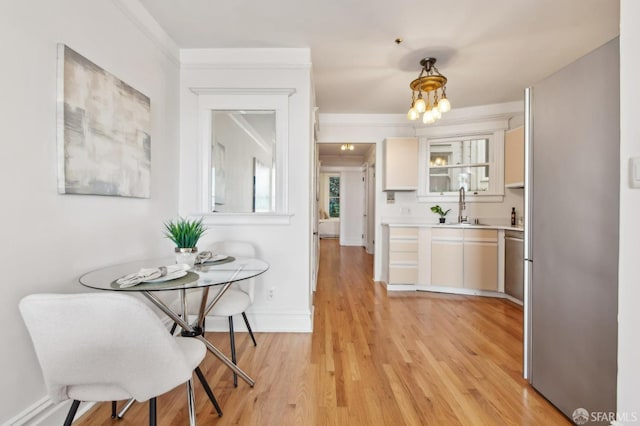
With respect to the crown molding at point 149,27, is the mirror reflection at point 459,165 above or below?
below

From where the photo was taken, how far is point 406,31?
2270mm

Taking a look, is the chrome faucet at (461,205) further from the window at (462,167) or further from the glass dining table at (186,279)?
the glass dining table at (186,279)

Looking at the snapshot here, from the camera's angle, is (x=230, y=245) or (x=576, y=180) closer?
(x=576, y=180)

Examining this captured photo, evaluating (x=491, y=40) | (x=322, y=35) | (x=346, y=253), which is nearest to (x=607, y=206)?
(x=491, y=40)

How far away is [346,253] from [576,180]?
555cm

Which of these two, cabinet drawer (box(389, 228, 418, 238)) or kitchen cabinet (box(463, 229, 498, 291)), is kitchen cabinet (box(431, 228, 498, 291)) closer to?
kitchen cabinet (box(463, 229, 498, 291))

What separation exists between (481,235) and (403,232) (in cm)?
96

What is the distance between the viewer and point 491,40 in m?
2.39

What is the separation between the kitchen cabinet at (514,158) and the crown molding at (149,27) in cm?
386

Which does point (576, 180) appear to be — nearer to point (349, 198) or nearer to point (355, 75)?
point (355, 75)

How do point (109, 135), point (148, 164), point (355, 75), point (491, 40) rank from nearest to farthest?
1. point (109, 135)
2. point (148, 164)
3. point (491, 40)
4. point (355, 75)

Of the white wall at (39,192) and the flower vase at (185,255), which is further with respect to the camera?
the flower vase at (185,255)

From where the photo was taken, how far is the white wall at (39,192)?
115 centimetres

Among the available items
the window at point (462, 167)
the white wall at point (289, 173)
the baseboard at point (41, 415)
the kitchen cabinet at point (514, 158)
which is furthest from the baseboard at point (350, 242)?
the baseboard at point (41, 415)
